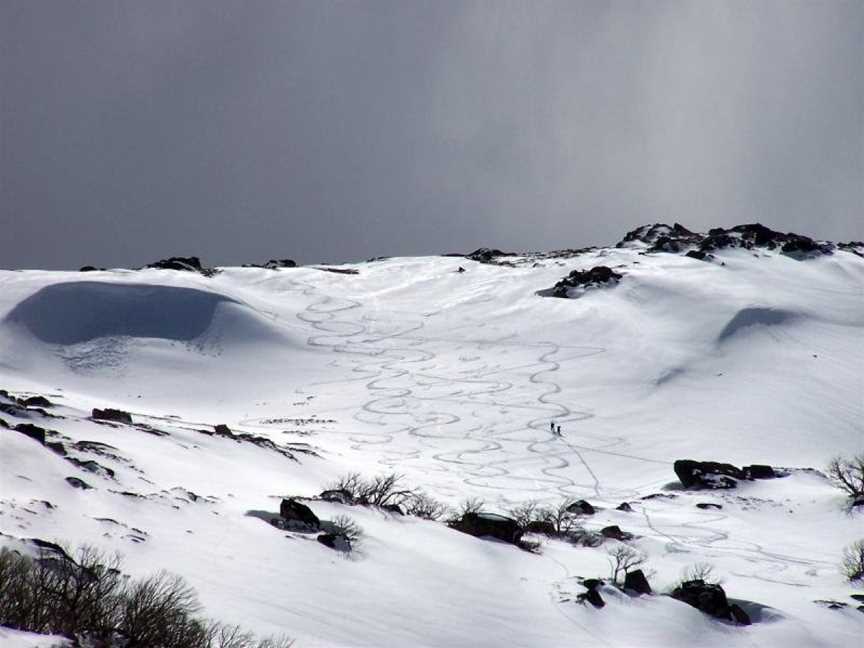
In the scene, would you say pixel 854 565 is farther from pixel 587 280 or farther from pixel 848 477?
pixel 587 280

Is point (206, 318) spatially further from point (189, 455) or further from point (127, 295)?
point (189, 455)

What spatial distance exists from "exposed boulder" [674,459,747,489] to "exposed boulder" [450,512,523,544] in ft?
51.7

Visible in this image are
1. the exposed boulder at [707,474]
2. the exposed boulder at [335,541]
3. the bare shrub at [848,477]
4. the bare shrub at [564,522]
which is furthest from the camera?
the exposed boulder at [707,474]

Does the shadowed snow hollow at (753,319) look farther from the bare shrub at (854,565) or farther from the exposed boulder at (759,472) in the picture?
the bare shrub at (854,565)

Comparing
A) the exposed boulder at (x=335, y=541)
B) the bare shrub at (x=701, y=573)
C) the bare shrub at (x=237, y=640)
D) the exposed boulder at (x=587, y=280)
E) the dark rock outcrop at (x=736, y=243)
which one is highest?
the dark rock outcrop at (x=736, y=243)

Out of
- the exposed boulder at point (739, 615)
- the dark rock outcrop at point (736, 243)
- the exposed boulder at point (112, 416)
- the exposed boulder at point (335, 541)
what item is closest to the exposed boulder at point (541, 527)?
the exposed boulder at point (739, 615)

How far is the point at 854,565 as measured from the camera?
20906mm

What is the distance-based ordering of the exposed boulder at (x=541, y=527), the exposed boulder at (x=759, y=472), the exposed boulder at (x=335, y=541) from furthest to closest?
the exposed boulder at (x=759, y=472), the exposed boulder at (x=541, y=527), the exposed boulder at (x=335, y=541)

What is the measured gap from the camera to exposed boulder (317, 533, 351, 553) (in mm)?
14680

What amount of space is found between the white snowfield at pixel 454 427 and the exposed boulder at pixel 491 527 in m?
0.74

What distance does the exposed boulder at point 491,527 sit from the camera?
17.9m

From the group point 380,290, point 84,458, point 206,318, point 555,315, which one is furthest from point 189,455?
point 380,290

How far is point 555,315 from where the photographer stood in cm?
5694

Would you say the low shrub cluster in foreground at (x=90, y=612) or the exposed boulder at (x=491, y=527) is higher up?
the low shrub cluster in foreground at (x=90, y=612)
